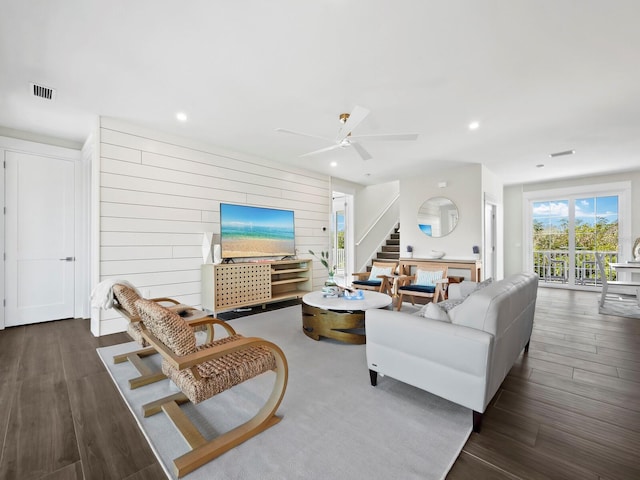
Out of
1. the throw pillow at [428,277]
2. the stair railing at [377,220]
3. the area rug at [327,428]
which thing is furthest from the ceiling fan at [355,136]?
the stair railing at [377,220]

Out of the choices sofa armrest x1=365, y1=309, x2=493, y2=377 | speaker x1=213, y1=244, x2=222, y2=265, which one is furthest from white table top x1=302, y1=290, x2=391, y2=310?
speaker x1=213, y1=244, x2=222, y2=265

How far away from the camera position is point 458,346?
5.55 ft

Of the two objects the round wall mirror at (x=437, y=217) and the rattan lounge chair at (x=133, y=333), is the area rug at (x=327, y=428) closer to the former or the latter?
the rattan lounge chair at (x=133, y=333)

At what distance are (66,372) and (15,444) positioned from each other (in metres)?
1.00

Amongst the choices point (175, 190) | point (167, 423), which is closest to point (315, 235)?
point (175, 190)

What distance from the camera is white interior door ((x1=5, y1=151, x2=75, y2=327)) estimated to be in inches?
146

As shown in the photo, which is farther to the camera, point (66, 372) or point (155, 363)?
point (155, 363)

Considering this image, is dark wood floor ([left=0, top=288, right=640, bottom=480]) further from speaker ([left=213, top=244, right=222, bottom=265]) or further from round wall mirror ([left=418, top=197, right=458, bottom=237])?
round wall mirror ([left=418, top=197, right=458, bottom=237])

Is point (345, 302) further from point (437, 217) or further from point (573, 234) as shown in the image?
point (573, 234)

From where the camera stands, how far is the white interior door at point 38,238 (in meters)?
3.71

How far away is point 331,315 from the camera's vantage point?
310cm

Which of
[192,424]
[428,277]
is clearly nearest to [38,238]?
[192,424]

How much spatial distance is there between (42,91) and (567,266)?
9.71 metres

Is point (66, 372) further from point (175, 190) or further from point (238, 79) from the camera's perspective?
point (238, 79)
